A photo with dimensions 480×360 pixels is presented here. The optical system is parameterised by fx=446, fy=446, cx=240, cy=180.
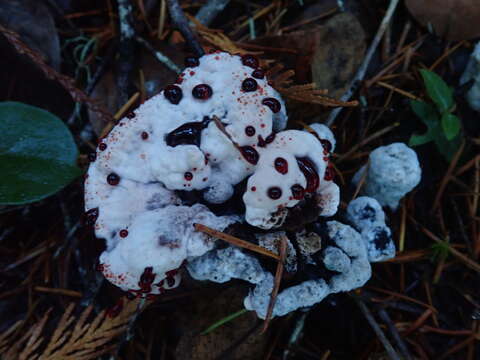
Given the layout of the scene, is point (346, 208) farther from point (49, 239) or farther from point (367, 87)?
point (49, 239)

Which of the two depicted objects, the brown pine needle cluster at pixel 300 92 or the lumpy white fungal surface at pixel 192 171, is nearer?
the lumpy white fungal surface at pixel 192 171

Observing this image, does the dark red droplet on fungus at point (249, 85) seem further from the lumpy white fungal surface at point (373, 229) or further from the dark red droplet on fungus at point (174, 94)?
the lumpy white fungal surface at point (373, 229)

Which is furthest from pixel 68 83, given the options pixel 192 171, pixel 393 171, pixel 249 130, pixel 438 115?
pixel 438 115

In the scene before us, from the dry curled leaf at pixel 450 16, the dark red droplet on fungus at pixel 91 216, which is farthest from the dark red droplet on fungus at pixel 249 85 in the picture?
the dry curled leaf at pixel 450 16

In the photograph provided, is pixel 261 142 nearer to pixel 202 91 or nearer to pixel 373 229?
pixel 202 91

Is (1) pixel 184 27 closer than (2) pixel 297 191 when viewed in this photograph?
No

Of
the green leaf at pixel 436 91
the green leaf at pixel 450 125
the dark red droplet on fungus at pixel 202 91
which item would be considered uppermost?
the dark red droplet on fungus at pixel 202 91

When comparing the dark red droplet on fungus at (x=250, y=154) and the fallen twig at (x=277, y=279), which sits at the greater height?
the dark red droplet on fungus at (x=250, y=154)
